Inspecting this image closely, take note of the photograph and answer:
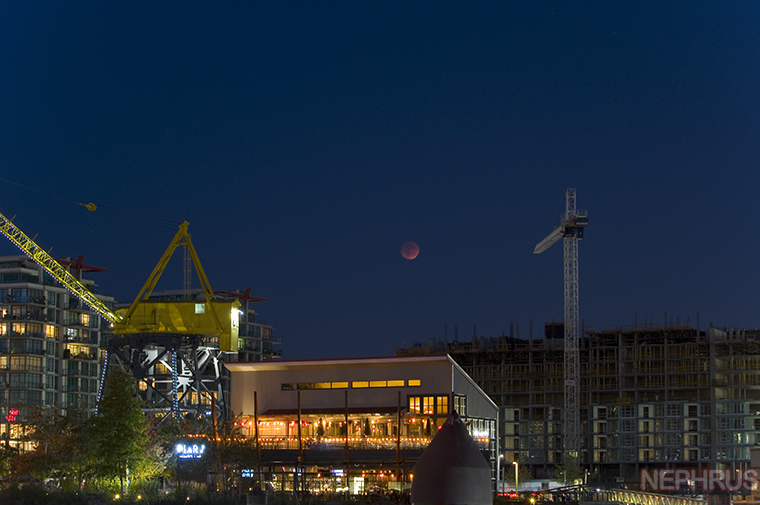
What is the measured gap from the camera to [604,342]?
192375mm

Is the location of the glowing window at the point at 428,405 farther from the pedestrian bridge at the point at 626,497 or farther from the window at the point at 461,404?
the pedestrian bridge at the point at 626,497

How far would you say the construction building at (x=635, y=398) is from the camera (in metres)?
176

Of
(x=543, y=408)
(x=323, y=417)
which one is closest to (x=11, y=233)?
(x=323, y=417)

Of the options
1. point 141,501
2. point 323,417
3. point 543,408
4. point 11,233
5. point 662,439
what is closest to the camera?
point 141,501

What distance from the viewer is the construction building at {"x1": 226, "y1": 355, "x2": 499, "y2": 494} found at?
309 feet

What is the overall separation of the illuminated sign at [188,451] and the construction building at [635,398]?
8776 cm

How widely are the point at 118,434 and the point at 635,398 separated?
126299mm

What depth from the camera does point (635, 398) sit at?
184 m

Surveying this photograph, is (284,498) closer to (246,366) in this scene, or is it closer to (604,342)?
(246,366)

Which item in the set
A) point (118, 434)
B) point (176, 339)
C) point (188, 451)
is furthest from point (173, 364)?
point (118, 434)

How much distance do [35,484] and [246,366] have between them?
110ft

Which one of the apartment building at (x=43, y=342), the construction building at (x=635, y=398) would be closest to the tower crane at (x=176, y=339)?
the apartment building at (x=43, y=342)

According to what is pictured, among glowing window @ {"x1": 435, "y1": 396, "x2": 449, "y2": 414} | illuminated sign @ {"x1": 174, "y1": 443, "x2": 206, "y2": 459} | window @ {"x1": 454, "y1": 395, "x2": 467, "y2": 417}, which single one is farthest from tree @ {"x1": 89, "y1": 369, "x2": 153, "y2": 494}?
window @ {"x1": 454, "y1": 395, "x2": 467, "y2": 417}

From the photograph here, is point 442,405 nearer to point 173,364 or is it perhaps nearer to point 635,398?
point 173,364
